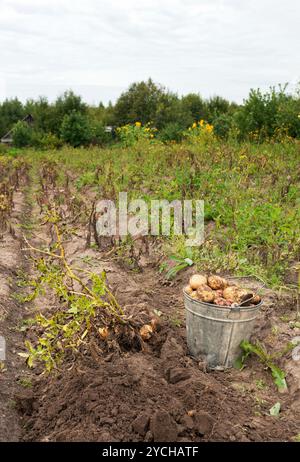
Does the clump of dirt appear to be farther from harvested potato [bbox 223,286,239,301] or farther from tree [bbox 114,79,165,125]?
tree [bbox 114,79,165,125]

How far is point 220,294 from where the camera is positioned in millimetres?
3225

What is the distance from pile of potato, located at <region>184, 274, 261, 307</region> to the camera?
122 inches

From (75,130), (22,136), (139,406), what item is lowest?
(139,406)

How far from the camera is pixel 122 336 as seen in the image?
125 inches

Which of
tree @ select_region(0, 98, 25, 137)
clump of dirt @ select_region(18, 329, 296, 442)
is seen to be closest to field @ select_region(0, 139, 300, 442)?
clump of dirt @ select_region(18, 329, 296, 442)

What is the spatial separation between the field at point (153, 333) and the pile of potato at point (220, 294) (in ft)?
1.31

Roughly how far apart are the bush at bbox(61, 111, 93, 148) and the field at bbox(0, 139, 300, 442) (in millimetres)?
18456

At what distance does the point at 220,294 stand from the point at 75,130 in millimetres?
22366

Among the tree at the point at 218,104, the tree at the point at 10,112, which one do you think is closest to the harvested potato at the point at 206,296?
the tree at the point at 218,104

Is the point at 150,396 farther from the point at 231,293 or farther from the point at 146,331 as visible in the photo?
the point at 231,293

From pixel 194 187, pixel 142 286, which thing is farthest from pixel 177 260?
pixel 194 187

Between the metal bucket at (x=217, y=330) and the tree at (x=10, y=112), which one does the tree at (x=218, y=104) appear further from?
the metal bucket at (x=217, y=330)

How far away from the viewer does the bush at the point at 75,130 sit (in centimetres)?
2447

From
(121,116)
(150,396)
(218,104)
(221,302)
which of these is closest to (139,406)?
(150,396)
